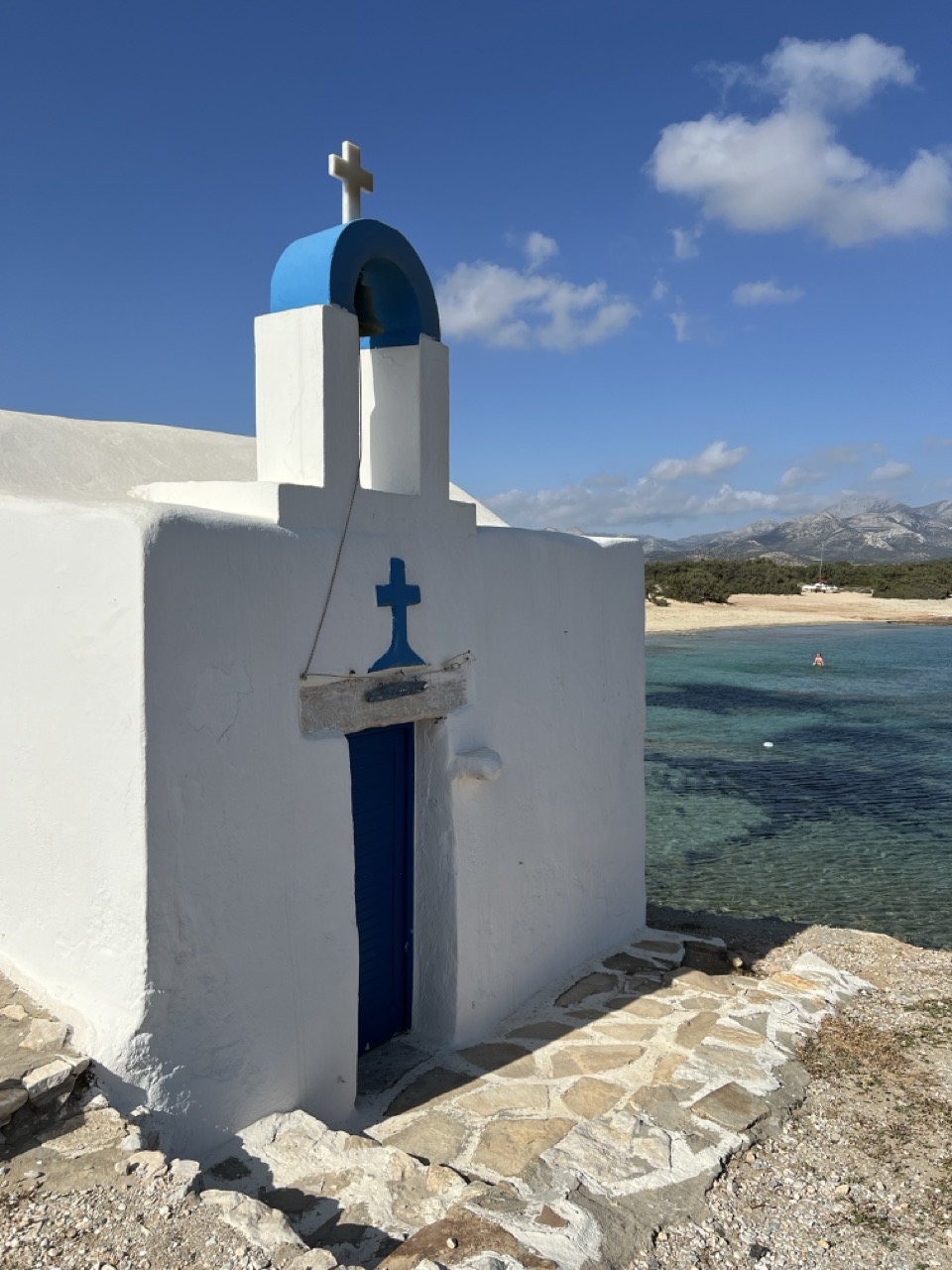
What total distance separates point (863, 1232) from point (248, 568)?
13.2ft

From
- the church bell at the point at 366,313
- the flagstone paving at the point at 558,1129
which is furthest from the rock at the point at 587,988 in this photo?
the church bell at the point at 366,313

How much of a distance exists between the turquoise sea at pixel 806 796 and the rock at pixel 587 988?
165 inches

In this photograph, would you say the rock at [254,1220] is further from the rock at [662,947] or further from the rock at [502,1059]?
the rock at [662,947]

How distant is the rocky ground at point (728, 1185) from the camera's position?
303 cm

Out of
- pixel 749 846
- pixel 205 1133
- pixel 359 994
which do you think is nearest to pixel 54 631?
pixel 205 1133

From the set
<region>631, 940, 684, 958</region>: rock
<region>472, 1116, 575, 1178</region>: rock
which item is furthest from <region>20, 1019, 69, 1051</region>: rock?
<region>631, 940, 684, 958</region>: rock

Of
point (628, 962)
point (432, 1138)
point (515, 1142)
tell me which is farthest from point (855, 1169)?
point (628, 962)

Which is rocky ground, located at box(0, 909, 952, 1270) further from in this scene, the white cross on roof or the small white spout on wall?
the white cross on roof

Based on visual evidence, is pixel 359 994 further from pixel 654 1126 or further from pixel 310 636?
pixel 310 636

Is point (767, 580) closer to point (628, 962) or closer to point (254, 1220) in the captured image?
point (628, 962)

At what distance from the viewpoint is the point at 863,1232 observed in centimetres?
426

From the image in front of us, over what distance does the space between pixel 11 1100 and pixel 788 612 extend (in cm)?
5662

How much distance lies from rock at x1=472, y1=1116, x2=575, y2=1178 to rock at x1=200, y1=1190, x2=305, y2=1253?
1.62 metres

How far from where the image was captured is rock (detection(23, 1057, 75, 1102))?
362cm
